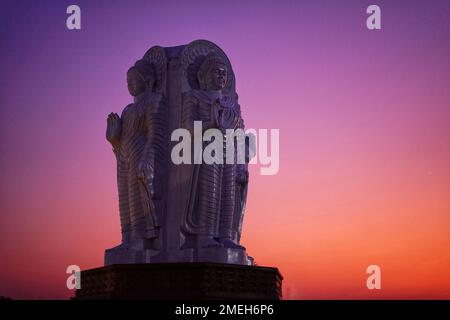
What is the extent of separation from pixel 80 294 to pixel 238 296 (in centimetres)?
290

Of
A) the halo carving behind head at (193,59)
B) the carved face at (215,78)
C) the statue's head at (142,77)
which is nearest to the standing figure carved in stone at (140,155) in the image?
the statue's head at (142,77)

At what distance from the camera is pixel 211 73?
1414cm

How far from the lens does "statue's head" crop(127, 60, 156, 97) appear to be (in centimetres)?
1437

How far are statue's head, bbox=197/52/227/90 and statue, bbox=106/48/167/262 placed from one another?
76 centimetres

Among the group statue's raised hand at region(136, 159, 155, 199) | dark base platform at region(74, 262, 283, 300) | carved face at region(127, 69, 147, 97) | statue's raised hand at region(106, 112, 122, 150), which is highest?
carved face at region(127, 69, 147, 97)

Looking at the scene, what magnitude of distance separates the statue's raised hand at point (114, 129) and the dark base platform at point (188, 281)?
7.59 feet

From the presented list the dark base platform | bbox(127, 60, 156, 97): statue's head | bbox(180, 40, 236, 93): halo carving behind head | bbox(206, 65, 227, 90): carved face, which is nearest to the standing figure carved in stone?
bbox(127, 60, 156, 97): statue's head

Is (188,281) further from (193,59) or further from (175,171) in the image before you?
(193,59)

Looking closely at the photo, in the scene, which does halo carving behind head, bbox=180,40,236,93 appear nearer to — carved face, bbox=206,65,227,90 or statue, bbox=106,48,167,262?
carved face, bbox=206,65,227,90

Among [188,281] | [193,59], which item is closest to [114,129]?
[193,59]

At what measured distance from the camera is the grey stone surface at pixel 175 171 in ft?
45.0

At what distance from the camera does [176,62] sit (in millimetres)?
14344
